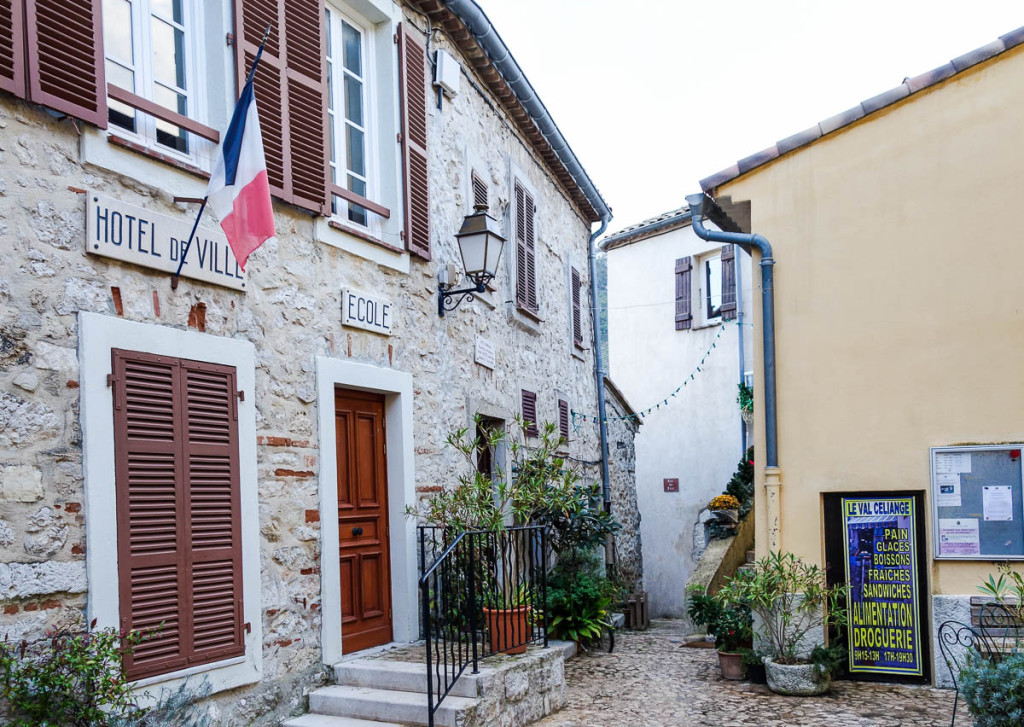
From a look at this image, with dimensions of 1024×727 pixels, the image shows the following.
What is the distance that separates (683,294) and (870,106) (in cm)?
730

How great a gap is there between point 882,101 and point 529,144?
13.3ft

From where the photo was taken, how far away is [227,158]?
4.25 metres

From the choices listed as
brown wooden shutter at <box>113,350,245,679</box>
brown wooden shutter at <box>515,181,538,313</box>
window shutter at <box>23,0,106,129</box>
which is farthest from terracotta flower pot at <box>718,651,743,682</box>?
window shutter at <box>23,0,106,129</box>

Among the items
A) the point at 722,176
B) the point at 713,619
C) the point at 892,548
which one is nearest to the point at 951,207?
the point at 722,176

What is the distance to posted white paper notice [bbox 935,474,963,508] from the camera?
6387mm

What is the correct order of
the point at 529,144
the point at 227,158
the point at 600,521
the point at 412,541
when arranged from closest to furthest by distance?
1. the point at 227,158
2. the point at 412,541
3. the point at 600,521
4. the point at 529,144

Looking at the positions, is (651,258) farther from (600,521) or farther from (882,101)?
(882,101)

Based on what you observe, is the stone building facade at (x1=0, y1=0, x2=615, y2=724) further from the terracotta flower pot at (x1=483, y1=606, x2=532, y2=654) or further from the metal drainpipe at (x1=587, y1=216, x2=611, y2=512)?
the metal drainpipe at (x1=587, y1=216, x2=611, y2=512)

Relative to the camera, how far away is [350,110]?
6.36 metres

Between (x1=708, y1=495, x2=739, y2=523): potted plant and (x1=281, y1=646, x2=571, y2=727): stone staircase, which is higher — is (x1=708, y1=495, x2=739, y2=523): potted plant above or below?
above

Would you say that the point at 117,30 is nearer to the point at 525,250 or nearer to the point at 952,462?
the point at 525,250

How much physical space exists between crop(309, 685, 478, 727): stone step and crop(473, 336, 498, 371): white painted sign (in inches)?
124

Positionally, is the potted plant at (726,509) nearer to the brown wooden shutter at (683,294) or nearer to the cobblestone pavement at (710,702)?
the cobblestone pavement at (710,702)

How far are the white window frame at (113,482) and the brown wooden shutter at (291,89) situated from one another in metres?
1.12
